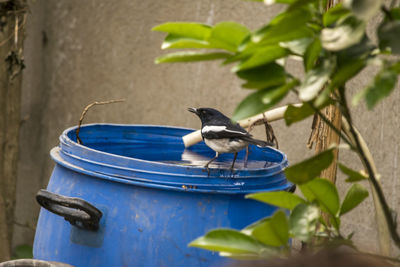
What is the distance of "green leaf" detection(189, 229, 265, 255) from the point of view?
87 cm

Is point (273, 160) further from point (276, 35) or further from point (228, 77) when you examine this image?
point (276, 35)

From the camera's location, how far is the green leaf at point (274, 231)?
0.86m

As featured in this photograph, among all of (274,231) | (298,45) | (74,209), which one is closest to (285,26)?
(298,45)

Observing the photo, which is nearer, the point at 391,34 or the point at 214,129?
the point at 391,34

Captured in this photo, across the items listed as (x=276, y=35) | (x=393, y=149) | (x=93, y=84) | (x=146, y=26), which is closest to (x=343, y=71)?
(x=276, y=35)

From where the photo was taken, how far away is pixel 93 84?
12.3ft

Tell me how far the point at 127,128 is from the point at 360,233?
3.78 feet

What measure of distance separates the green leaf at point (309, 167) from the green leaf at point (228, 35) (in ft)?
0.65

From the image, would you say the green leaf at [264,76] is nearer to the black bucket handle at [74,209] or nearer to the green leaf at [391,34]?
the green leaf at [391,34]

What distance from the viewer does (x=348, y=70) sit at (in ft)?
2.58

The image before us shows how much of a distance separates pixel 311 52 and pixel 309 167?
0.56 feet

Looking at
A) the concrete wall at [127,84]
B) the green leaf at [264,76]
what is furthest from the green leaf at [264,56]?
the concrete wall at [127,84]

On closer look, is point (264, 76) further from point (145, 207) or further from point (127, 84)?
point (127, 84)

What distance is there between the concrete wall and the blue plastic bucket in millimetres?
930
